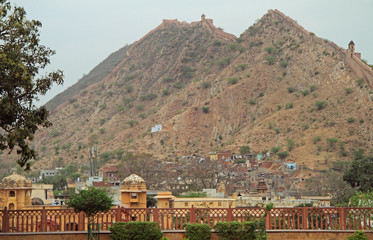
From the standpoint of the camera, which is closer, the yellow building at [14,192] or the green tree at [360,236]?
the green tree at [360,236]

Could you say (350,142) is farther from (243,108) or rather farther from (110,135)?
(110,135)

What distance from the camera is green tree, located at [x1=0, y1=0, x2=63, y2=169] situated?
1608 centimetres

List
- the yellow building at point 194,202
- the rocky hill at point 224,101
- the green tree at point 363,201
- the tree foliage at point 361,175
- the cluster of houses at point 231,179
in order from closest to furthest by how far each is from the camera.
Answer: the green tree at point 363,201 → the yellow building at point 194,202 → the tree foliage at point 361,175 → the cluster of houses at point 231,179 → the rocky hill at point 224,101

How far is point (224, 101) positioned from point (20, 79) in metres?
75.4

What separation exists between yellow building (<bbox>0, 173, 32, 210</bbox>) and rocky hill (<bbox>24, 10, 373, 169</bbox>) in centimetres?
4570

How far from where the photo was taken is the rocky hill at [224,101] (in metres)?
75.7

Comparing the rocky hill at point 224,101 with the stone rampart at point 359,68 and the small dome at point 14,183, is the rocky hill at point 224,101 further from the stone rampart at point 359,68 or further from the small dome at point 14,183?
the small dome at point 14,183

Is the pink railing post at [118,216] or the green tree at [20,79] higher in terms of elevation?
the green tree at [20,79]

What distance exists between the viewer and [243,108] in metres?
89.4

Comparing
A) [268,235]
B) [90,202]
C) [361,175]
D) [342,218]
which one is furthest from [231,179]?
[90,202]

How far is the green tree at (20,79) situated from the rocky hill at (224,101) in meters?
52.8

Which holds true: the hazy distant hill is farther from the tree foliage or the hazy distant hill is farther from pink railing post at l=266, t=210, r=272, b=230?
pink railing post at l=266, t=210, r=272, b=230

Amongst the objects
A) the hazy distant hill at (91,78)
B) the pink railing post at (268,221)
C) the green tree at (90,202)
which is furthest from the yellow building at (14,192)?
the hazy distant hill at (91,78)

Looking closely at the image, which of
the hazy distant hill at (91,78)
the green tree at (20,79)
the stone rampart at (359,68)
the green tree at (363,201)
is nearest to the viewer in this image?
the green tree at (20,79)
